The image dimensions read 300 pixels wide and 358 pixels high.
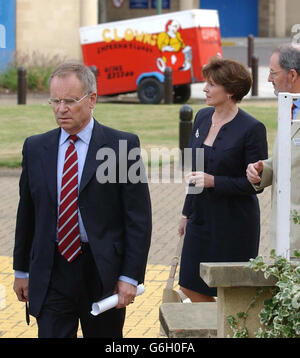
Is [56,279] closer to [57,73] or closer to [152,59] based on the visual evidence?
[57,73]

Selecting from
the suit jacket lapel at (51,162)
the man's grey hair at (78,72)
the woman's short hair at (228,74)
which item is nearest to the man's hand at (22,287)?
the suit jacket lapel at (51,162)

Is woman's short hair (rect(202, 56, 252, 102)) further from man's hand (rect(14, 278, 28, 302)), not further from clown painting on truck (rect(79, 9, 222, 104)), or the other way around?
clown painting on truck (rect(79, 9, 222, 104))

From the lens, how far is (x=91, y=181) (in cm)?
506

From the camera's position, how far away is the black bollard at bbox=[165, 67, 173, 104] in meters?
25.3

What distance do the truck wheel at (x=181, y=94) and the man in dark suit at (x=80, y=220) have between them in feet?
70.5

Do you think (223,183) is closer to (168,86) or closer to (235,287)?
(235,287)

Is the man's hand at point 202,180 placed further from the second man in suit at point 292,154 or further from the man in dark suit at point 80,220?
the man in dark suit at point 80,220

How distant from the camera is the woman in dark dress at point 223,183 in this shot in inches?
241

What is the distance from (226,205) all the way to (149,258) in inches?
156

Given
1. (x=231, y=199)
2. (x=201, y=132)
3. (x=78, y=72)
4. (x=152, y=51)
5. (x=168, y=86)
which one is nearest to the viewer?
(x=78, y=72)

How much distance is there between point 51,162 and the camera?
513 cm

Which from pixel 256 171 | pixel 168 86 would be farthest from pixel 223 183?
pixel 168 86

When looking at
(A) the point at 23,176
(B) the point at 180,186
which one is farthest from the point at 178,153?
(A) the point at 23,176
